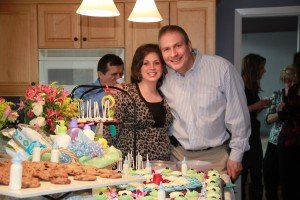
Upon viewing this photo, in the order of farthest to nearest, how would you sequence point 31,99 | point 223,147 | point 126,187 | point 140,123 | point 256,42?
1. point 256,42
2. point 223,147
3. point 140,123
4. point 31,99
5. point 126,187

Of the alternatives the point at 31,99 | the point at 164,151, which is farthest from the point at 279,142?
the point at 31,99

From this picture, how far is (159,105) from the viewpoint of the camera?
2.85m

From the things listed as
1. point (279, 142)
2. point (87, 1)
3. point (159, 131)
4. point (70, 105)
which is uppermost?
point (87, 1)

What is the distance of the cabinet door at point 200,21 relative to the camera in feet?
14.3

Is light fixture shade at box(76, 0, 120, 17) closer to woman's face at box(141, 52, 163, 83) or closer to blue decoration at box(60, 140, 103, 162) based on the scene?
woman's face at box(141, 52, 163, 83)

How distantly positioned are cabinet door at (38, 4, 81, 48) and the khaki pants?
1.94 m

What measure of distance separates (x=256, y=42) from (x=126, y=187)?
976cm

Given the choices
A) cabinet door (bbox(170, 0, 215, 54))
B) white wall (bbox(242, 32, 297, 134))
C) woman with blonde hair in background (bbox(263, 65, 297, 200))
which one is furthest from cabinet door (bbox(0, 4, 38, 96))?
white wall (bbox(242, 32, 297, 134))

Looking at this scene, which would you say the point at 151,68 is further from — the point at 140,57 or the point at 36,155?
the point at 36,155

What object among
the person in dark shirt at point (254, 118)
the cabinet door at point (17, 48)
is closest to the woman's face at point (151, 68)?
the person in dark shirt at point (254, 118)

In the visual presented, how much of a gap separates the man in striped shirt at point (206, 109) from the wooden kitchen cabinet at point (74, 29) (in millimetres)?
1626

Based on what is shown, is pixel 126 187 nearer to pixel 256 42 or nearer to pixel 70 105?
pixel 70 105

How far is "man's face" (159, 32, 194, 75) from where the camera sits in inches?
111

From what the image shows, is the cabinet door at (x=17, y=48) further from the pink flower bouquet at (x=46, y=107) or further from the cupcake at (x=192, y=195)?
the cupcake at (x=192, y=195)
